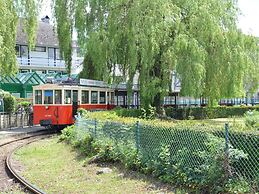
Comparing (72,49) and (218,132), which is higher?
(72,49)

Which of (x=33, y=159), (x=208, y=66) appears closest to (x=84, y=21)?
(x=208, y=66)

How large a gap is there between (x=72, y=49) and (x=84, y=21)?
3050 millimetres

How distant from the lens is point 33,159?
1322cm

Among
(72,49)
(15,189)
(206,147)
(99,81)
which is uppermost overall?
(72,49)

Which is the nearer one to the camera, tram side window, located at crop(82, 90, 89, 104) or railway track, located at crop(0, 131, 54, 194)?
railway track, located at crop(0, 131, 54, 194)

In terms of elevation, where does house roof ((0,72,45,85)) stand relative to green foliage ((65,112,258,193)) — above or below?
above

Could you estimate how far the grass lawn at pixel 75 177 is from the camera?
331 inches

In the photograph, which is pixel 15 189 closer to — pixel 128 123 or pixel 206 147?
pixel 128 123

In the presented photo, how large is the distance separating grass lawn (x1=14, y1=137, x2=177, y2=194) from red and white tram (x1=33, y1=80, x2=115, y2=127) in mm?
8175

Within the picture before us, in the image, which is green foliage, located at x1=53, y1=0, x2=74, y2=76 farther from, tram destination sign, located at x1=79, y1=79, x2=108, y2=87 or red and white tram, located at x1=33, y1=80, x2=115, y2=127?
red and white tram, located at x1=33, y1=80, x2=115, y2=127

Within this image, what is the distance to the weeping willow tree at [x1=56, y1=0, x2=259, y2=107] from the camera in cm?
2128

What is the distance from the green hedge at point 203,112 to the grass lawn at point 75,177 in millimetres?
16838

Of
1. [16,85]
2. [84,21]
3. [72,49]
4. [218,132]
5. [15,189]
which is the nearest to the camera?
[218,132]

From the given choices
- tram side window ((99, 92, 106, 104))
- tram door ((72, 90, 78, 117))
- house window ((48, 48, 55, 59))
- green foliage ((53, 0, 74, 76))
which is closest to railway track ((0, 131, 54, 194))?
tram door ((72, 90, 78, 117))
